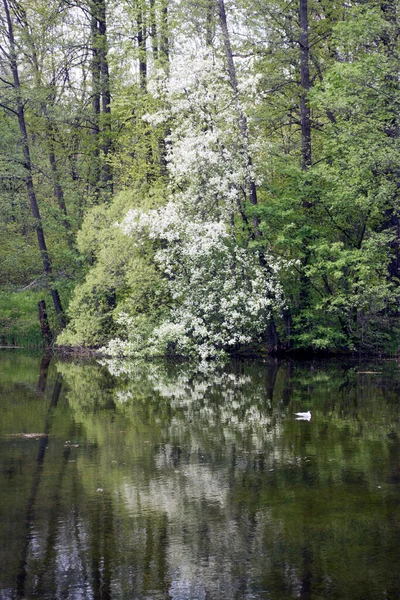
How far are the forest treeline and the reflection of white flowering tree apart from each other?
65mm

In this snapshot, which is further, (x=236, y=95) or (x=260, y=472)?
(x=236, y=95)

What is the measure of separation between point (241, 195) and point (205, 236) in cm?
362

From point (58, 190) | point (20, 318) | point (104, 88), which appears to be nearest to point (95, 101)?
point (104, 88)

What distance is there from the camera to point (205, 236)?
22.7m

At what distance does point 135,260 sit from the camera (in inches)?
1003

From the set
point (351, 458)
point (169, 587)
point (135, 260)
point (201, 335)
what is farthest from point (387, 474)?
point (135, 260)

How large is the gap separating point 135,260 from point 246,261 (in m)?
4.25

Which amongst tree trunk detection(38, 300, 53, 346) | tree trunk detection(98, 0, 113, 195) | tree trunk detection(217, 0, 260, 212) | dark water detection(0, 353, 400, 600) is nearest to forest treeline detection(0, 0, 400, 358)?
tree trunk detection(217, 0, 260, 212)

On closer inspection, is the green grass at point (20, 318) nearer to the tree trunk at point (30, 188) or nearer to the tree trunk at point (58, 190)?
the tree trunk at point (30, 188)

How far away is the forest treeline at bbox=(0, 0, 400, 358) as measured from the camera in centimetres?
2292

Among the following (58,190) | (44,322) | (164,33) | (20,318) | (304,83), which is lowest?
(44,322)

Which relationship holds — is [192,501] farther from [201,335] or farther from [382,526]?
[201,335]

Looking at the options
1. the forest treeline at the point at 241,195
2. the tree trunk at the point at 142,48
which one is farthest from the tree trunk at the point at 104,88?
the tree trunk at the point at 142,48

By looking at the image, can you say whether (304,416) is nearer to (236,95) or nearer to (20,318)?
(236,95)
